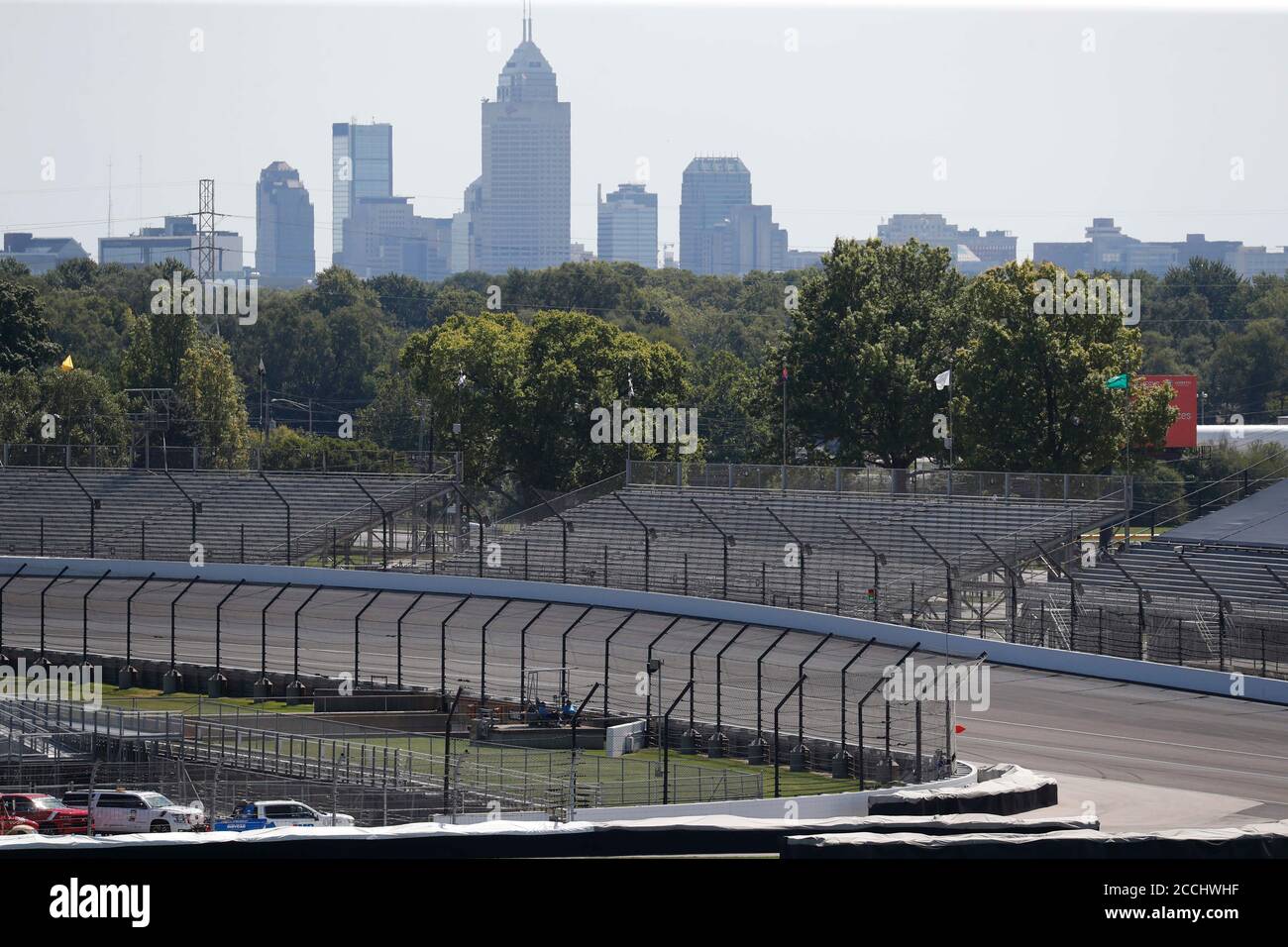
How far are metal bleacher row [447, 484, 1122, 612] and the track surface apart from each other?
6.81 ft

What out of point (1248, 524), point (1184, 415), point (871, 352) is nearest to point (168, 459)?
point (871, 352)

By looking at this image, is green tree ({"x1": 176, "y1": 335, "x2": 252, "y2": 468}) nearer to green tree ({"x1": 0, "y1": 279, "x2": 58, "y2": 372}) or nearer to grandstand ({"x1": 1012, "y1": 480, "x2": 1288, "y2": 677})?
green tree ({"x1": 0, "y1": 279, "x2": 58, "y2": 372})

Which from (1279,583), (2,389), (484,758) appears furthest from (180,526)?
(1279,583)

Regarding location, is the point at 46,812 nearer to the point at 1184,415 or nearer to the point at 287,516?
the point at 287,516

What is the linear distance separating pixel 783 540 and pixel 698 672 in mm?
12943

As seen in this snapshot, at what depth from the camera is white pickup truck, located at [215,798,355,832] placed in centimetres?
1941

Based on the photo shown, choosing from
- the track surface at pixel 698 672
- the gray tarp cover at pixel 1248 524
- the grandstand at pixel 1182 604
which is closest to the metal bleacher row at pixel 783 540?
the track surface at pixel 698 672

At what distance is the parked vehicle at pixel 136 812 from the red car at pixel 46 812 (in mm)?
220

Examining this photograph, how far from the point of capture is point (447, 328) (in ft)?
241

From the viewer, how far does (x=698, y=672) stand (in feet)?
103

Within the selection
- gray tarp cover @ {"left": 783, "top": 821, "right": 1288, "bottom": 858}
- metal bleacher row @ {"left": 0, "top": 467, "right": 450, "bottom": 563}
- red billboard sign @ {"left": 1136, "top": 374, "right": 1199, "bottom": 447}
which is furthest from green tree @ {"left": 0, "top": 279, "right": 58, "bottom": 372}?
gray tarp cover @ {"left": 783, "top": 821, "right": 1288, "bottom": 858}

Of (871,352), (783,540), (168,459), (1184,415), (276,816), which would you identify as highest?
(871,352)
